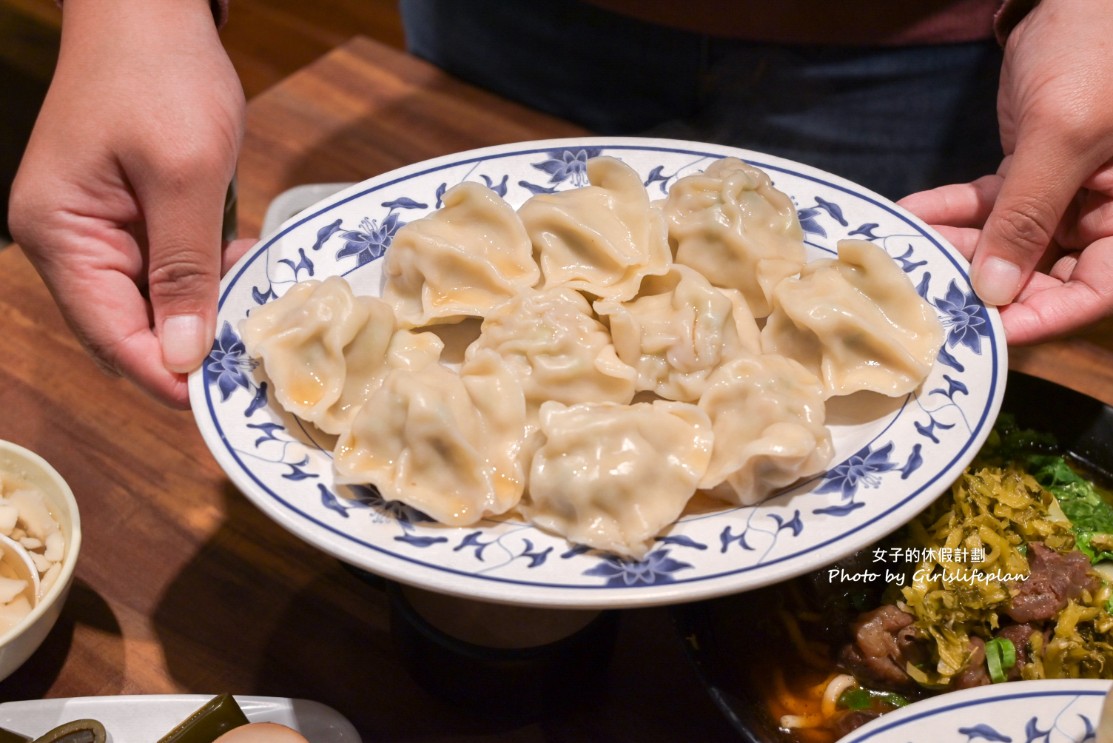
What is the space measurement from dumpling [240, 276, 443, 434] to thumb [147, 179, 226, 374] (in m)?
0.08

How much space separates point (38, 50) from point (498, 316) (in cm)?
306

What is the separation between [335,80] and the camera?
325 cm

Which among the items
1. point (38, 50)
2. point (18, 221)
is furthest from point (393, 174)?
point (38, 50)

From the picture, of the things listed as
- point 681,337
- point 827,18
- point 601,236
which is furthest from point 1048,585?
point 827,18

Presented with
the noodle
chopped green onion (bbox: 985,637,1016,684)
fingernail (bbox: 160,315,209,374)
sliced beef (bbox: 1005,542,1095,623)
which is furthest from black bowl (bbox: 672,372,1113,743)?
fingernail (bbox: 160,315,209,374)

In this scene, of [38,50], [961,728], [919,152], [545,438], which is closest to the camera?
[961,728]

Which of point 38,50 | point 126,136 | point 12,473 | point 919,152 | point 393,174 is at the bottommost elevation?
point 38,50

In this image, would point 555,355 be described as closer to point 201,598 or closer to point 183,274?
point 183,274

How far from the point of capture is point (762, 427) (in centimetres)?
164

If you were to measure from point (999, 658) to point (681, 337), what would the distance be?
822 mm

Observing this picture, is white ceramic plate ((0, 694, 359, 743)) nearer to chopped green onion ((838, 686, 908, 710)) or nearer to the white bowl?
the white bowl

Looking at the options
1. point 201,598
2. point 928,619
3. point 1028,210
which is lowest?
point 201,598

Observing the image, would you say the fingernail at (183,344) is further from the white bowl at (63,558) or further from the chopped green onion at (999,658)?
the chopped green onion at (999,658)

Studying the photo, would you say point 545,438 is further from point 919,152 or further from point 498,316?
point 919,152
